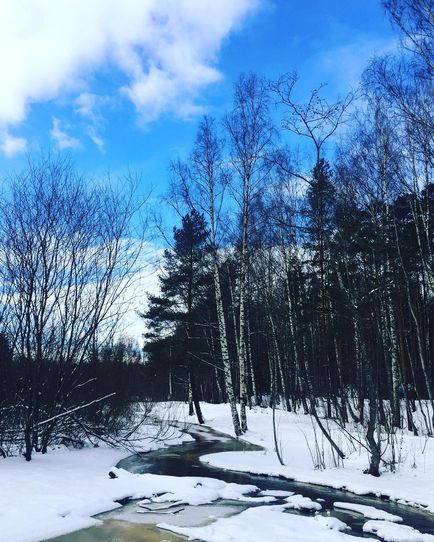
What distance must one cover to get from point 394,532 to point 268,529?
67.7 inches

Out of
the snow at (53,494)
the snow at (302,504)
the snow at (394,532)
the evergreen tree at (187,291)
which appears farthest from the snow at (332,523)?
the evergreen tree at (187,291)

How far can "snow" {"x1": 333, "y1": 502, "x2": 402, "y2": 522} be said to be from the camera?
22.6 feet

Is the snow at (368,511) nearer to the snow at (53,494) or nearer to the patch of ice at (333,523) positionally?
the patch of ice at (333,523)

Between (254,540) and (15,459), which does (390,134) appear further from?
(15,459)

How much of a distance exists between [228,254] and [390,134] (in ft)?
36.3

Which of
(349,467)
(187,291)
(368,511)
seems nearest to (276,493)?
(368,511)

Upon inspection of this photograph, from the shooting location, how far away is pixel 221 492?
855 cm

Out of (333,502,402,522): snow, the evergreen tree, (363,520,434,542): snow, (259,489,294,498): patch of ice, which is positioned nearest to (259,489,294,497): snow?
(259,489,294,498): patch of ice

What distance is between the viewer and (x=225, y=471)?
36.7ft

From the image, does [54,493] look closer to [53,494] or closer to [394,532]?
[53,494]

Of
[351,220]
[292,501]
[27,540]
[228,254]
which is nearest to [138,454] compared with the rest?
[292,501]

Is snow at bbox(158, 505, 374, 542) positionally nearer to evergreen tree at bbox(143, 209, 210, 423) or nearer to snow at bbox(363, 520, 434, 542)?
snow at bbox(363, 520, 434, 542)

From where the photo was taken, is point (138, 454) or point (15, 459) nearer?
point (15, 459)

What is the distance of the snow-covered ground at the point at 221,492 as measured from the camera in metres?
6.13
